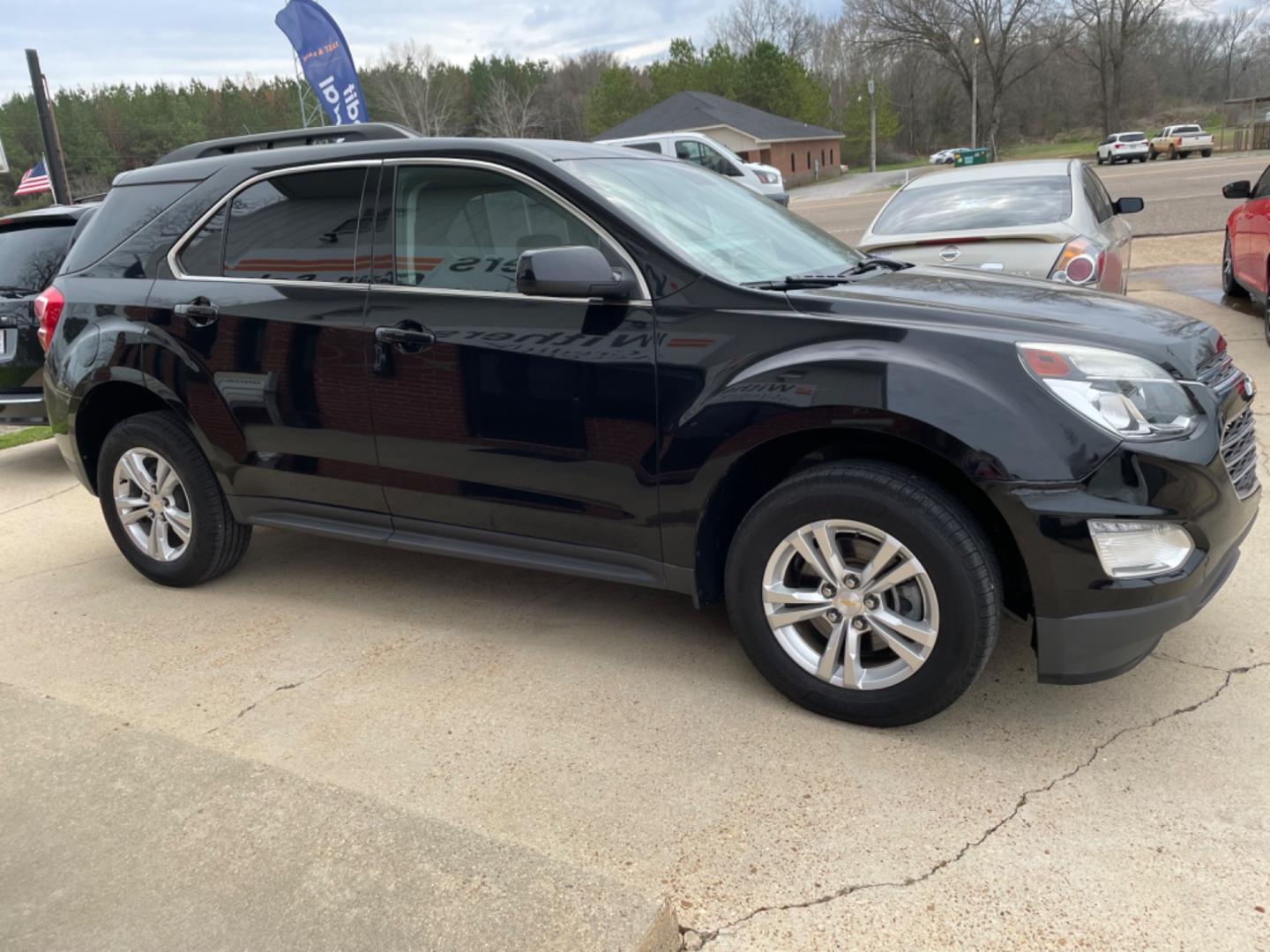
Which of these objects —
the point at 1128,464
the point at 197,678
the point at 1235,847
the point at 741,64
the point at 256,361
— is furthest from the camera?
the point at 741,64

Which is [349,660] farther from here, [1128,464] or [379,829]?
[1128,464]

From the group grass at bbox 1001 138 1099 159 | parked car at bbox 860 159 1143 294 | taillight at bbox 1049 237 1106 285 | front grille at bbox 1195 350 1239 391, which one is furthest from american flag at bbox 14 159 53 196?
grass at bbox 1001 138 1099 159

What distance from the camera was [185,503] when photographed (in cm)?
439

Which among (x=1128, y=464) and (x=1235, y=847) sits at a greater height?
(x=1128, y=464)

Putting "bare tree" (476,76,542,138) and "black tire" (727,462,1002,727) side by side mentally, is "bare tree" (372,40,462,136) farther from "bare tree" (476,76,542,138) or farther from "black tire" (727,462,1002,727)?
"black tire" (727,462,1002,727)

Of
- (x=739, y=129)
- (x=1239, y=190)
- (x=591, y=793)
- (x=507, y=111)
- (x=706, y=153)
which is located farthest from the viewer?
(x=507, y=111)

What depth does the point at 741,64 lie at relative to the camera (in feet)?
248

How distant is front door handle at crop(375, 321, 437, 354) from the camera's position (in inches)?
139

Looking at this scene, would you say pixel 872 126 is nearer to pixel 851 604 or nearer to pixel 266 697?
pixel 851 604

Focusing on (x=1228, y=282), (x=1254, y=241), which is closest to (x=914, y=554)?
(x=1254, y=241)

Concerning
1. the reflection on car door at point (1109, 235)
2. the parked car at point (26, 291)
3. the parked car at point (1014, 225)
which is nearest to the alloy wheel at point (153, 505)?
the parked car at point (26, 291)

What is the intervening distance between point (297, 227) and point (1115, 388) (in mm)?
2981

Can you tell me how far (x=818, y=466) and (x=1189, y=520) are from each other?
1.01 metres

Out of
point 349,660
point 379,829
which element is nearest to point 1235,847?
point 379,829
